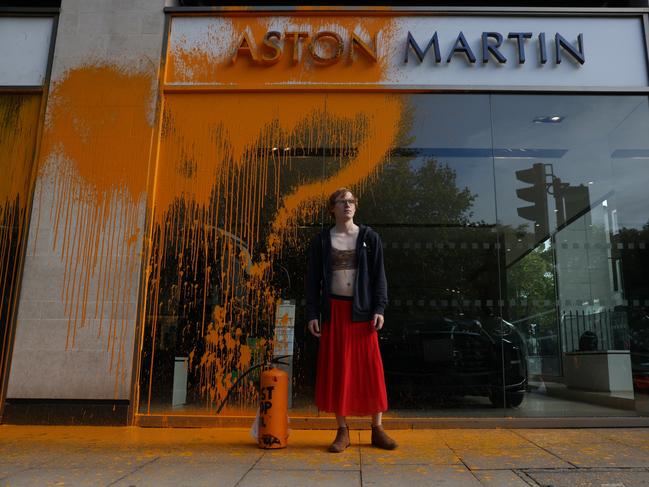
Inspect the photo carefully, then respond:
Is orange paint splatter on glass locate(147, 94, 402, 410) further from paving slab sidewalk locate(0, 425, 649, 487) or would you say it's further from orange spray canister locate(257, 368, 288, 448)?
orange spray canister locate(257, 368, 288, 448)

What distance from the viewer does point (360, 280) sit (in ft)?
13.0

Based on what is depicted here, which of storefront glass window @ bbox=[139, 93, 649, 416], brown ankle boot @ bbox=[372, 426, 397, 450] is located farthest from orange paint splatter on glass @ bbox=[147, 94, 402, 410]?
brown ankle boot @ bbox=[372, 426, 397, 450]

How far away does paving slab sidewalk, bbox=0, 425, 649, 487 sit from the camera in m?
3.01

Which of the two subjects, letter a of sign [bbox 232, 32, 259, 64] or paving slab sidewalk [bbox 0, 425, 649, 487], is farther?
letter a of sign [bbox 232, 32, 259, 64]

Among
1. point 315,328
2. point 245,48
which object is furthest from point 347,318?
point 245,48

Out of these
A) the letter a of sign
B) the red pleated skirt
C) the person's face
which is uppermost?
the letter a of sign

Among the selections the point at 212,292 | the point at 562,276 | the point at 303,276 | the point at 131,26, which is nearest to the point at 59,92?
the point at 131,26

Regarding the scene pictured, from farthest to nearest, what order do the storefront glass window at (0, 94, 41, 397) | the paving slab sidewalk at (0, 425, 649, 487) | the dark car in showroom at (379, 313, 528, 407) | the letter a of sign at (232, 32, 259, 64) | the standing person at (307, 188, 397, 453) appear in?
the letter a of sign at (232, 32, 259, 64)
the storefront glass window at (0, 94, 41, 397)
the dark car in showroom at (379, 313, 528, 407)
the standing person at (307, 188, 397, 453)
the paving slab sidewalk at (0, 425, 649, 487)

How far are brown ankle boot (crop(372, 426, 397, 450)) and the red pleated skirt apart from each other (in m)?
0.19

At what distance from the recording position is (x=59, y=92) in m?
5.43

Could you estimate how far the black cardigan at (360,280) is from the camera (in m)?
3.91

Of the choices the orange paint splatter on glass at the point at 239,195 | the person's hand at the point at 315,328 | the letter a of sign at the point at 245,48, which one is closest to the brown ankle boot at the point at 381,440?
the person's hand at the point at 315,328

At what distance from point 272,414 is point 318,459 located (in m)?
0.51

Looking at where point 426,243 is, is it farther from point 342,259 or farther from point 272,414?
point 272,414
